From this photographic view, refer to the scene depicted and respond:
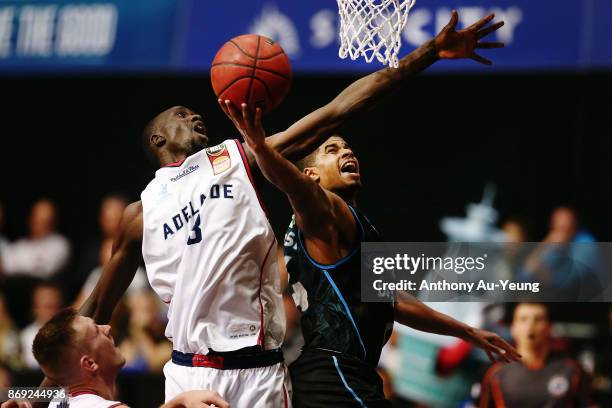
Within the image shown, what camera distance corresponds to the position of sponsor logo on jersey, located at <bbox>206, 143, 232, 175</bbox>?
3.95m

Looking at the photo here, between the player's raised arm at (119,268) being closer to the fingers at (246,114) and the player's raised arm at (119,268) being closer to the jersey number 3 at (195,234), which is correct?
the jersey number 3 at (195,234)

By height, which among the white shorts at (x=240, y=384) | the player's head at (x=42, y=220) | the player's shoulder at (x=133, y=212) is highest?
the player's head at (x=42, y=220)

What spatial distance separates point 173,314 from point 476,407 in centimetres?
373

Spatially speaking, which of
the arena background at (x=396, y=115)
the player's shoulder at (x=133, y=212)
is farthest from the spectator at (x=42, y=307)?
the player's shoulder at (x=133, y=212)

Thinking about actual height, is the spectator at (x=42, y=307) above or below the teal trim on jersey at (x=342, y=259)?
below

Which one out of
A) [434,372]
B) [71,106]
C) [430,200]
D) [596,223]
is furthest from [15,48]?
[596,223]

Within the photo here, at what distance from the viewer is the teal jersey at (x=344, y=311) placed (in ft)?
13.5

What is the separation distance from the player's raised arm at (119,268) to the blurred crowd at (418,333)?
2.59 meters

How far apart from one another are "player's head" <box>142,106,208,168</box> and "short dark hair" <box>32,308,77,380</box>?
3.36 ft

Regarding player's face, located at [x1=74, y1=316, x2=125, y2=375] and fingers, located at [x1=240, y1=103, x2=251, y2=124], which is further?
player's face, located at [x1=74, y1=316, x2=125, y2=375]

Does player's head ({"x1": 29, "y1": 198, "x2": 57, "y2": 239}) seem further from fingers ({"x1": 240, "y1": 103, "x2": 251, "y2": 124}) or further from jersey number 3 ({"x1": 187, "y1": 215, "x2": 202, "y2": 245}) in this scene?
fingers ({"x1": 240, "y1": 103, "x2": 251, "y2": 124})

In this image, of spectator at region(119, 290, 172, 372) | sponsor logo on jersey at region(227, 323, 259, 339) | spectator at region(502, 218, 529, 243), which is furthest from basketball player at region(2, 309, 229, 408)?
spectator at region(502, 218, 529, 243)

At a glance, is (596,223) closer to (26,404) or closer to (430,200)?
(430,200)

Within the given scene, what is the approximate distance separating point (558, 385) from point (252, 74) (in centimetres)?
399
